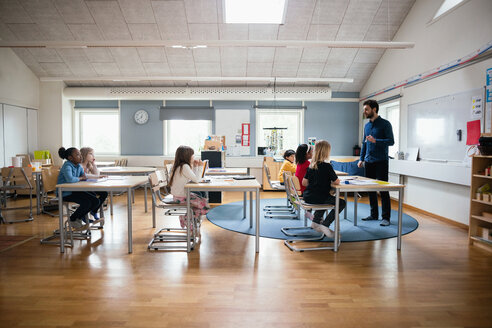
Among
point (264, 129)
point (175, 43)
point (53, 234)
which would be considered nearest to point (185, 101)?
point (264, 129)

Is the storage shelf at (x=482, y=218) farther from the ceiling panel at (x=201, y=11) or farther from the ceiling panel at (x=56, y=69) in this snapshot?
the ceiling panel at (x=56, y=69)

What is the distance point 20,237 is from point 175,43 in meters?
3.30

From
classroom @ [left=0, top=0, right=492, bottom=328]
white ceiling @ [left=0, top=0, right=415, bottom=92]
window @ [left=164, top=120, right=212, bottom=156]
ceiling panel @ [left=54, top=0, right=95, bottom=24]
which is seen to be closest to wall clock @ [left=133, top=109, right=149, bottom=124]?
classroom @ [left=0, top=0, right=492, bottom=328]

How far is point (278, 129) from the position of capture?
830 cm

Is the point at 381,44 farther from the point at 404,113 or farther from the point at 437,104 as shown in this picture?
the point at 404,113

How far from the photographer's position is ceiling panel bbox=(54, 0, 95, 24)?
5625 mm

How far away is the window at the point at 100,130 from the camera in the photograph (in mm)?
8469

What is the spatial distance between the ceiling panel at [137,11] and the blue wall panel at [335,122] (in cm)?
435

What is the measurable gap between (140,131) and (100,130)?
1.19m

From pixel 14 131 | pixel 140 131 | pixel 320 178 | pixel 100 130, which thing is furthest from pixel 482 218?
pixel 14 131

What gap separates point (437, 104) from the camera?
4895 millimetres

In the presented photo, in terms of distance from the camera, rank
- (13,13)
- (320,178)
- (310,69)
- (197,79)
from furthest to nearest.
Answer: (310,69) < (197,79) < (13,13) < (320,178)

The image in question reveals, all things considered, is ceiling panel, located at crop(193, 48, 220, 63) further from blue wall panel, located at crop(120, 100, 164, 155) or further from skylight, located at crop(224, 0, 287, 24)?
blue wall panel, located at crop(120, 100, 164, 155)

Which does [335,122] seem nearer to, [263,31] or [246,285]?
[263,31]
